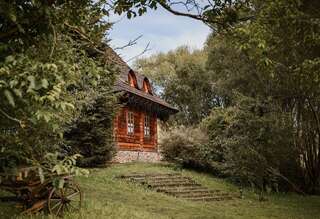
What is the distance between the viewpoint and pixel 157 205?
14.2 meters

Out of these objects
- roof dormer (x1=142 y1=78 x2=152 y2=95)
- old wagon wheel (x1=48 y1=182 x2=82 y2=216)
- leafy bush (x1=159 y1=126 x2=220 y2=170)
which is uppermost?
roof dormer (x1=142 y1=78 x2=152 y2=95)

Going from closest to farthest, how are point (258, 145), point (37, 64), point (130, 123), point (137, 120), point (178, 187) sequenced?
1. point (37, 64)
2. point (178, 187)
3. point (258, 145)
4. point (130, 123)
5. point (137, 120)

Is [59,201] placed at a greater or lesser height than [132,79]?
lesser

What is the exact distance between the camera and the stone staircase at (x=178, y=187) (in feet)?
58.9

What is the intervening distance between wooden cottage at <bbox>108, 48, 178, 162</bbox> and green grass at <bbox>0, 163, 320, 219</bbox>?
5795 mm

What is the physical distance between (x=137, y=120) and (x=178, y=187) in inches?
439

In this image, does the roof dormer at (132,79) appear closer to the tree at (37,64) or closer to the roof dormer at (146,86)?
the roof dormer at (146,86)

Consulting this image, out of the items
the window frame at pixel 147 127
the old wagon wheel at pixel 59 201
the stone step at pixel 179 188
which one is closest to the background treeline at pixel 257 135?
the stone step at pixel 179 188

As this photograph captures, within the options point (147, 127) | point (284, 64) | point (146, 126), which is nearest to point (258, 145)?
point (284, 64)

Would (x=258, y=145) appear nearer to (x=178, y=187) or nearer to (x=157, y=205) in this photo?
(x=178, y=187)

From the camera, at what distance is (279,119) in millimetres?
20484

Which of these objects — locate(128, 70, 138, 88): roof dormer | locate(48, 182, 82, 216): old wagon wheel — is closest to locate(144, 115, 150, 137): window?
locate(128, 70, 138, 88): roof dormer

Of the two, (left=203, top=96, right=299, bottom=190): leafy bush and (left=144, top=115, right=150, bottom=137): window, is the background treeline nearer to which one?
(left=203, top=96, right=299, bottom=190): leafy bush

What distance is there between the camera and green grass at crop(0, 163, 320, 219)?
10984 mm
